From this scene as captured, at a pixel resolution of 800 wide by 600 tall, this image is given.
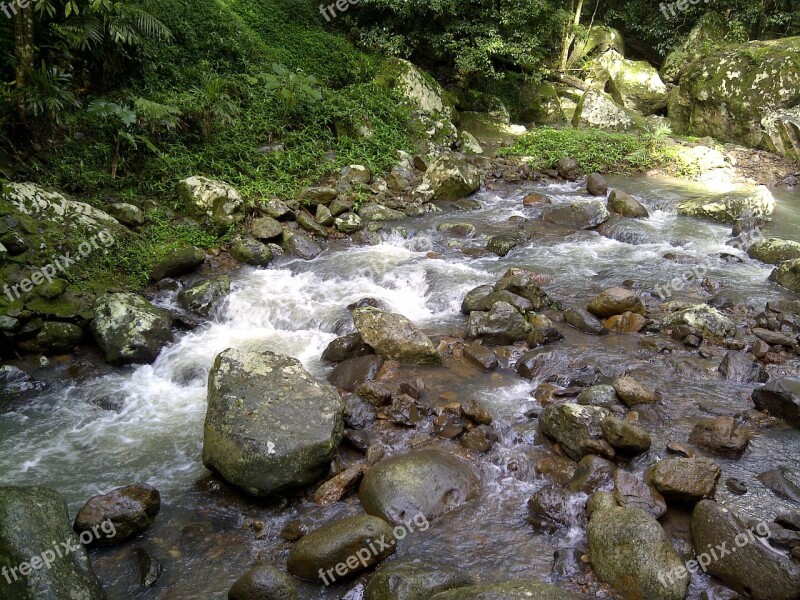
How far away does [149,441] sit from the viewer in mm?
6027

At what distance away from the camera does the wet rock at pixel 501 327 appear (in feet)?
25.2

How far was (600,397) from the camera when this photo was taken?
616 cm

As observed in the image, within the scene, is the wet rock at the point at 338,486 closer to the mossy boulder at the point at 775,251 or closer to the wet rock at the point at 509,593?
the wet rock at the point at 509,593

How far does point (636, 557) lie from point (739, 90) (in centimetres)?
1888

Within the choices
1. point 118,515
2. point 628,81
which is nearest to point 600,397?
point 118,515

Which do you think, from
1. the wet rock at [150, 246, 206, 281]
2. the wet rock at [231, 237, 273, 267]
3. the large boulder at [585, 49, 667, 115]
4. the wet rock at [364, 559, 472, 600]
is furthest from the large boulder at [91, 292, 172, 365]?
the large boulder at [585, 49, 667, 115]

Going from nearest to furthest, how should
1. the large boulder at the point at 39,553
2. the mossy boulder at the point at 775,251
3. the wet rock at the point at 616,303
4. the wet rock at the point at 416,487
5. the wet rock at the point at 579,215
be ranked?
the large boulder at the point at 39,553
the wet rock at the point at 416,487
the wet rock at the point at 616,303
the mossy boulder at the point at 775,251
the wet rock at the point at 579,215

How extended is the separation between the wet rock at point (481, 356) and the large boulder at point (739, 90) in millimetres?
15617

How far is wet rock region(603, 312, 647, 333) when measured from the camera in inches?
309

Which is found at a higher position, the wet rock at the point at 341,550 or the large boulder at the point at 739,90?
the large boulder at the point at 739,90

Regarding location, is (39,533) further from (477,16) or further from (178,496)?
(477,16)

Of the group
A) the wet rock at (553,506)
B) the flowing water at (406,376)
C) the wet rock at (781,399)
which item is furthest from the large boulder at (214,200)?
the wet rock at (781,399)

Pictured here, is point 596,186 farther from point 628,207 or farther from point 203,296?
point 203,296

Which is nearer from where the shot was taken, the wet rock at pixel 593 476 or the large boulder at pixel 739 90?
the wet rock at pixel 593 476
